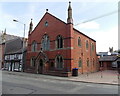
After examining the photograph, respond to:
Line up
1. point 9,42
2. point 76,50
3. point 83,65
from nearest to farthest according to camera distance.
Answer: point 76,50, point 83,65, point 9,42

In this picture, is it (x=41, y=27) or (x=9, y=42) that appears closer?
(x=41, y=27)

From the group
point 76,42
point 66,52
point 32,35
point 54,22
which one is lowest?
point 66,52

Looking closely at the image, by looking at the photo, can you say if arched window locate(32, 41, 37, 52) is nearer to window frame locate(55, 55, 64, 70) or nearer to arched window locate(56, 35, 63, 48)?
arched window locate(56, 35, 63, 48)

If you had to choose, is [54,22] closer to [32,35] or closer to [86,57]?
[32,35]

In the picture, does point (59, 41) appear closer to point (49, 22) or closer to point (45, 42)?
point (45, 42)

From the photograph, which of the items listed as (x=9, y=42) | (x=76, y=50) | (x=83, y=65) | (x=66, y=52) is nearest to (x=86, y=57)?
(x=83, y=65)

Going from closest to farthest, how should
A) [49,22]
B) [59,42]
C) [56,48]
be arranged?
[59,42] < [56,48] < [49,22]

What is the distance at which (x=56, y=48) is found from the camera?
73.5 ft

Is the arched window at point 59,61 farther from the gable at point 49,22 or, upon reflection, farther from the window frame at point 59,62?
the gable at point 49,22

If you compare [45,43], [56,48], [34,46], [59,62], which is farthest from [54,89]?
[34,46]

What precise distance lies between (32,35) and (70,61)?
41.5 ft

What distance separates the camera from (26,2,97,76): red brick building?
20.6m

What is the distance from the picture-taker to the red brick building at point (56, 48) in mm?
20625

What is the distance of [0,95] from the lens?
7.62 meters
